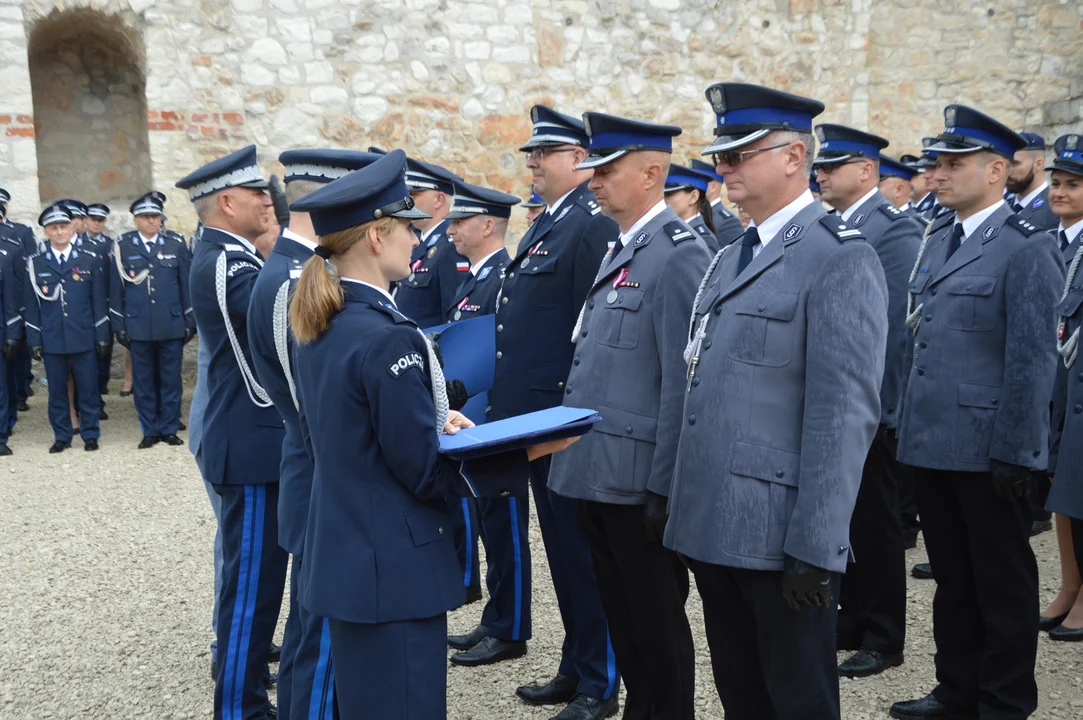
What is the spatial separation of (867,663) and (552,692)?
124 cm

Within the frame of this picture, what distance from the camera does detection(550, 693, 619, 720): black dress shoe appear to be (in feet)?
12.1

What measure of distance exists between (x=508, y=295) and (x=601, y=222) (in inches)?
19.2

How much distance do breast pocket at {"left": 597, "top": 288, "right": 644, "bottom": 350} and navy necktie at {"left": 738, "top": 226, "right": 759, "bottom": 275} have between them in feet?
1.65

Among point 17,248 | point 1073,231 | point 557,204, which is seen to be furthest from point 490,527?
point 17,248

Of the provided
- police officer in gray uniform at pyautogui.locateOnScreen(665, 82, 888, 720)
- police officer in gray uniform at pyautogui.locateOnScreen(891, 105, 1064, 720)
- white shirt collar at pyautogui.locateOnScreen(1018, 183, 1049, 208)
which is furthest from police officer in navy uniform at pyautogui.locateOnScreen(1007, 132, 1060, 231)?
police officer in gray uniform at pyautogui.locateOnScreen(665, 82, 888, 720)

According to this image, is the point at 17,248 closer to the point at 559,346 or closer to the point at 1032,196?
the point at 559,346

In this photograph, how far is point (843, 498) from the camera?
94.3 inches

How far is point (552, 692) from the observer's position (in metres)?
3.93

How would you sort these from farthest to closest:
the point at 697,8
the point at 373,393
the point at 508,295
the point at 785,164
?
the point at 697,8, the point at 508,295, the point at 785,164, the point at 373,393

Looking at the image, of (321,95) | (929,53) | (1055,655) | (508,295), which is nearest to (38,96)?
(321,95)

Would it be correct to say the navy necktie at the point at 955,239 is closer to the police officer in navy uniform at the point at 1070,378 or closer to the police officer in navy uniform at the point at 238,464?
the police officer in navy uniform at the point at 1070,378

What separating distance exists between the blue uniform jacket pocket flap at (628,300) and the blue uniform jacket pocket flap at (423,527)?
1.07 m

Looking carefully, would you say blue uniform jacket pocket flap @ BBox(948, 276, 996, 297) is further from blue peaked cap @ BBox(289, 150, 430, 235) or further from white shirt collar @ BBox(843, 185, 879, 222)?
blue peaked cap @ BBox(289, 150, 430, 235)

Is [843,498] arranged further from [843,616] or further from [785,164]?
[843,616]
